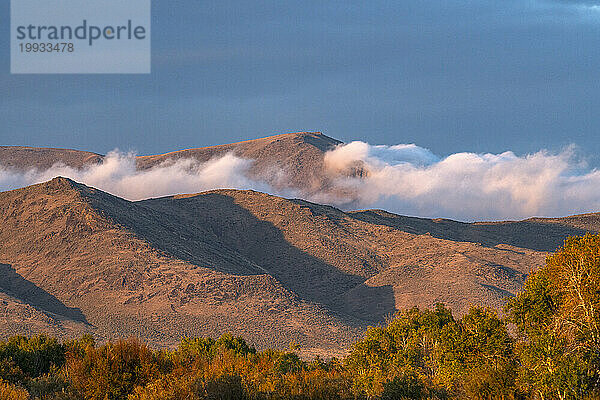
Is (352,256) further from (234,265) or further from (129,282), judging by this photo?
(129,282)

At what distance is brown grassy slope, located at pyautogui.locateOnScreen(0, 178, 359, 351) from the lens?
89.2 m

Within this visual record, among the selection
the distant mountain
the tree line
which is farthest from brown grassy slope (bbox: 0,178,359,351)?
the tree line

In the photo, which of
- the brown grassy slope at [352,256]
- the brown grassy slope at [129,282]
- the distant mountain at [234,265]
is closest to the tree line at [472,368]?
the distant mountain at [234,265]

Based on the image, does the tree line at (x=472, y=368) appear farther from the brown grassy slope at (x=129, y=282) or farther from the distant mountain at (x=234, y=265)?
the brown grassy slope at (x=129, y=282)

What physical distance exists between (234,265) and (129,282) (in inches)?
898

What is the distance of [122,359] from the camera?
25.5 m

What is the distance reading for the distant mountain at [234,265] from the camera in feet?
301

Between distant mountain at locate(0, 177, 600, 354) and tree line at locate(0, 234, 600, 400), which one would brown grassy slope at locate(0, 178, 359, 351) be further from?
tree line at locate(0, 234, 600, 400)

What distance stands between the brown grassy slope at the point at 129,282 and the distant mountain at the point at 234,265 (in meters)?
0.27

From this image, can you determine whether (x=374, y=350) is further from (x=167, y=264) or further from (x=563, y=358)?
(x=167, y=264)

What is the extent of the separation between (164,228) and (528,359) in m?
112

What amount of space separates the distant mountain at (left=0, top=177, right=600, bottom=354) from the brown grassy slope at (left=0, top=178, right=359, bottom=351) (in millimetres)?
274

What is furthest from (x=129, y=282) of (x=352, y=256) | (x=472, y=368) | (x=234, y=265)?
(x=472, y=368)

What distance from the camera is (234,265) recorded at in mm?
121938
